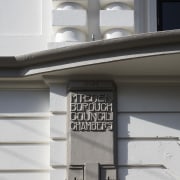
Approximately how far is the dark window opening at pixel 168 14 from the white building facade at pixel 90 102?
1.54 ft

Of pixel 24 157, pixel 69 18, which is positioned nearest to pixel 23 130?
pixel 24 157

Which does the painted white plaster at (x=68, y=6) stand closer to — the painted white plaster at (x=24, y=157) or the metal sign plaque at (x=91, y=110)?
the metal sign plaque at (x=91, y=110)

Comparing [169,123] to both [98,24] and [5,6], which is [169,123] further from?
[5,6]

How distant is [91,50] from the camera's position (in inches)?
426

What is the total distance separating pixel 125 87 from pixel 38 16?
1.75 metres

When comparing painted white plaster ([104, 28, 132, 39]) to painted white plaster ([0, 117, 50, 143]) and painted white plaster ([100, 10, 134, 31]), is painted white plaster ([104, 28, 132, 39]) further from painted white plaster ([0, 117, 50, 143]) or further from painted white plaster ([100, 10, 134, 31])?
painted white plaster ([0, 117, 50, 143])

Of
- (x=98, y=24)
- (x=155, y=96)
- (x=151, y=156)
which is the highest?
(x=98, y=24)

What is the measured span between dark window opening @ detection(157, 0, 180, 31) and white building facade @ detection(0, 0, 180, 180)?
47 cm

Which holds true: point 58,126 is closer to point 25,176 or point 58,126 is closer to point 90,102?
point 90,102

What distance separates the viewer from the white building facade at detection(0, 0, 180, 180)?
36.0 feet

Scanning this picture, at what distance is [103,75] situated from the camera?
11.3 metres

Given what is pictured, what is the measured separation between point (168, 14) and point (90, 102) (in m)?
1.93

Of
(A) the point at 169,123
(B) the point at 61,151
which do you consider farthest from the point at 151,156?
(B) the point at 61,151

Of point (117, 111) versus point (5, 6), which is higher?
point (5, 6)
